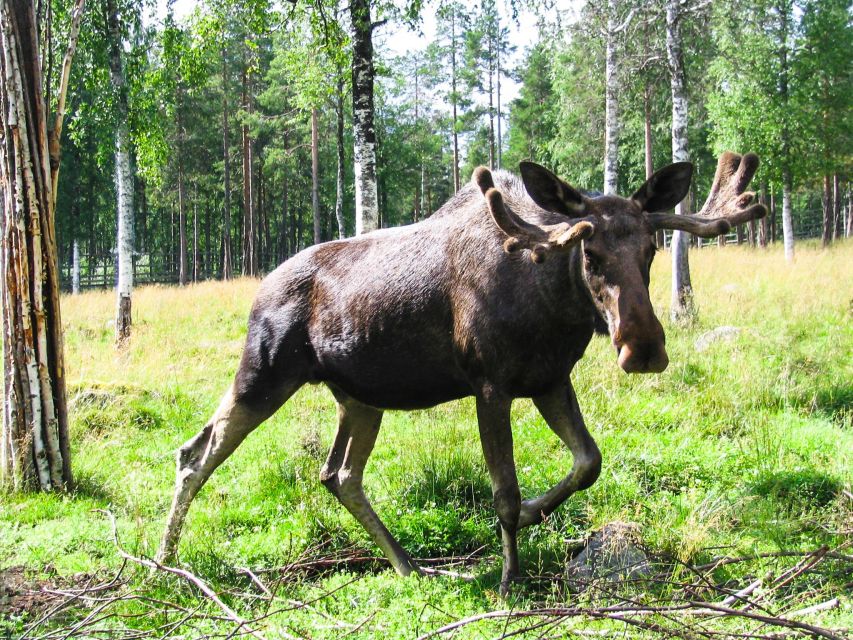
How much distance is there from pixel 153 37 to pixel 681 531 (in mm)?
13511

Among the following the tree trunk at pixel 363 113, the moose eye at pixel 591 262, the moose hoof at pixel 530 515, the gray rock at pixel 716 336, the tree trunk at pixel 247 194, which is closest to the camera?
the moose eye at pixel 591 262

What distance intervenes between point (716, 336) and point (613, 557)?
6178mm

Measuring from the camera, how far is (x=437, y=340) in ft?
13.9

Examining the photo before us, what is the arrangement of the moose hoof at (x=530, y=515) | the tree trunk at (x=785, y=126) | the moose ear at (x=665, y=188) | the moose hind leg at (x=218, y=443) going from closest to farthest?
the moose ear at (x=665, y=188), the moose hoof at (x=530, y=515), the moose hind leg at (x=218, y=443), the tree trunk at (x=785, y=126)

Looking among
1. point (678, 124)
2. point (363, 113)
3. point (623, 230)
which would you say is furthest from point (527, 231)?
point (678, 124)

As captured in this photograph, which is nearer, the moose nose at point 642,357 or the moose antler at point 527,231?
the moose nose at point 642,357

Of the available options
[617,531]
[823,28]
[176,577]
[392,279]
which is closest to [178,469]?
[176,577]

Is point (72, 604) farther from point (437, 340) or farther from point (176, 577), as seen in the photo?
point (437, 340)

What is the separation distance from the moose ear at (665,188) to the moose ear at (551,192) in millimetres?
327

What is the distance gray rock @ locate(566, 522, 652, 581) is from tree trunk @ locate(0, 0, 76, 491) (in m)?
4.11

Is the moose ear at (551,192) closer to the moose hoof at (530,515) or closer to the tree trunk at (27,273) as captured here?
the moose hoof at (530,515)

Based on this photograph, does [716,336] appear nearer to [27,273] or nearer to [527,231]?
[527,231]

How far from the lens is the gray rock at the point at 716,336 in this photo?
9.20m

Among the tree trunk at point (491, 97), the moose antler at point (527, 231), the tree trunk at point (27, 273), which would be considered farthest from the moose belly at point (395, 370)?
the tree trunk at point (491, 97)
